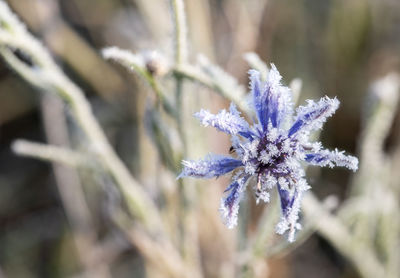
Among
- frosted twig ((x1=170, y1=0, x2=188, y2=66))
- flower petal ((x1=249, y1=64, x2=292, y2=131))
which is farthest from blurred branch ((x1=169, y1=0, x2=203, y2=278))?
flower petal ((x1=249, y1=64, x2=292, y2=131))

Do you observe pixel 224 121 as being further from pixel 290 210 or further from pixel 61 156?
pixel 61 156

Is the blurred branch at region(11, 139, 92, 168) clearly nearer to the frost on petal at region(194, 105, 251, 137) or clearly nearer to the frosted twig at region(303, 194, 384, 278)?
the frosted twig at region(303, 194, 384, 278)

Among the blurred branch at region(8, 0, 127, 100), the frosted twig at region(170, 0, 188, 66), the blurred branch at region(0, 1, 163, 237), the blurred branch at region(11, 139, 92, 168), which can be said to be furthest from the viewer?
the blurred branch at region(8, 0, 127, 100)

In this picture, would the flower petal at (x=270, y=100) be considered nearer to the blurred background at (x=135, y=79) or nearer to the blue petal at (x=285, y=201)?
the blue petal at (x=285, y=201)

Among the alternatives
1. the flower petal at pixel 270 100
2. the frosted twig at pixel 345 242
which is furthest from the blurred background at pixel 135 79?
the flower petal at pixel 270 100

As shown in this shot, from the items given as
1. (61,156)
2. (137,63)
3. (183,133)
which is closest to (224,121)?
(137,63)

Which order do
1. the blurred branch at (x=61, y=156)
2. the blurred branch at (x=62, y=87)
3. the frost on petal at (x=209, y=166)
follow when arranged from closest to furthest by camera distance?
the frost on petal at (x=209, y=166) < the blurred branch at (x=62, y=87) < the blurred branch at (x=61, y=156)
